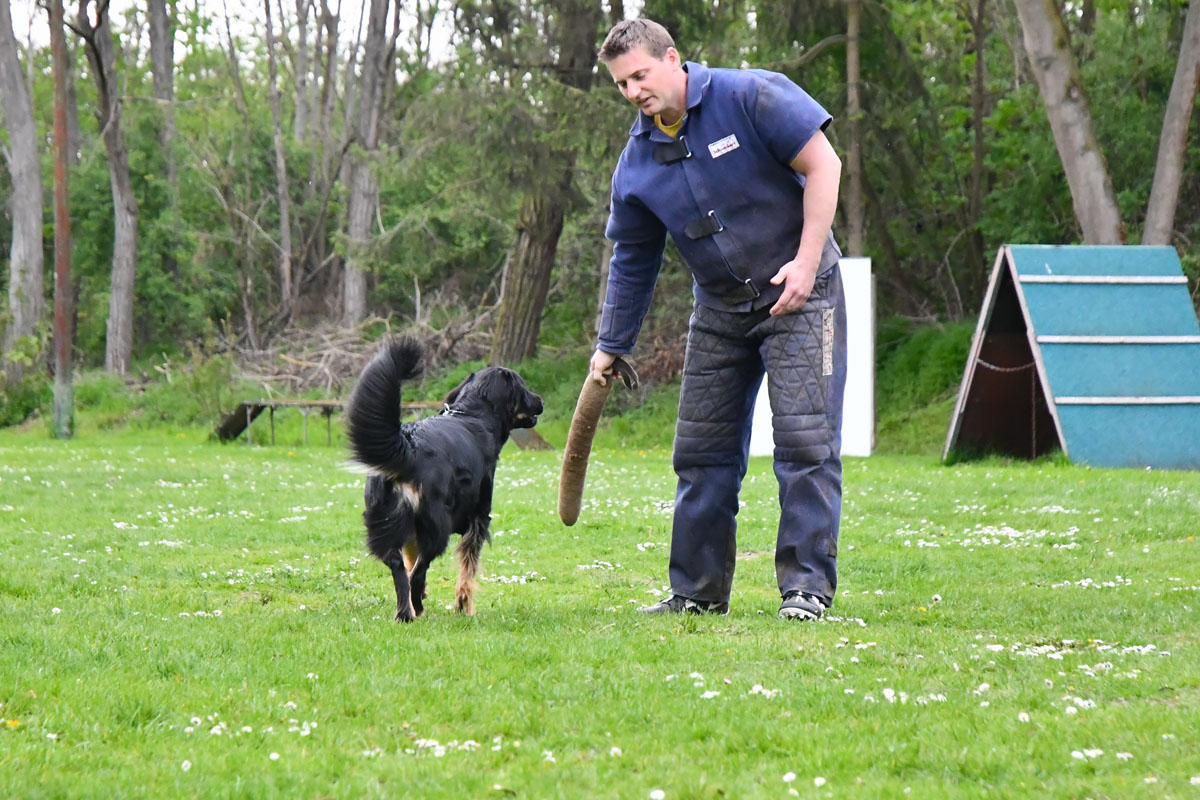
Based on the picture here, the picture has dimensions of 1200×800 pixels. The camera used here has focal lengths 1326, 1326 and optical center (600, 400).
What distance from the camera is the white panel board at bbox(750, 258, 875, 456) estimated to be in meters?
18.9

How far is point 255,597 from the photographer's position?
6.92 metres

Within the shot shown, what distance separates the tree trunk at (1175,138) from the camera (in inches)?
750

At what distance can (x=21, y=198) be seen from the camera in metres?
31.4

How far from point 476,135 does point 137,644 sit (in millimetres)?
17621

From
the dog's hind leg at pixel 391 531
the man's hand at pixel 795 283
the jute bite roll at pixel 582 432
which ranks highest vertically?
the man's hand at pixel 795 283

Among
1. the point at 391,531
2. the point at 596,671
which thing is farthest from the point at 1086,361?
the point at 596,671

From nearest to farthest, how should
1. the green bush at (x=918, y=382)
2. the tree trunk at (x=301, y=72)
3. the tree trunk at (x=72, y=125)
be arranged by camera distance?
1. the green bush at (x=918, y=382)
2. the tree trunk at (x=72, y=125)
3. the tree trunk at (x=301, y=72)

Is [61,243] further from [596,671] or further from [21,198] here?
[596,671]

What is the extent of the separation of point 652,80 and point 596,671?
2499 mm

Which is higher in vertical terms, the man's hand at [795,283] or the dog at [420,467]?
the man's hand at [795,283]

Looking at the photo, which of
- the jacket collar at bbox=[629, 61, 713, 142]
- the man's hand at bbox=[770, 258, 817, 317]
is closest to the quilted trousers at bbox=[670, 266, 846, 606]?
the man's hand at bbox=[770, 258, 817, 317]

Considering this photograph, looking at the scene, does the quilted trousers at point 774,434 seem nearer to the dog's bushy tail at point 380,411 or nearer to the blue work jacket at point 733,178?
the blue work jacket at point 733,178

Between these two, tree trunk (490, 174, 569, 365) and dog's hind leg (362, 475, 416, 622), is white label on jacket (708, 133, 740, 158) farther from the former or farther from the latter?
tree trunk (490, 174, 569, 365)

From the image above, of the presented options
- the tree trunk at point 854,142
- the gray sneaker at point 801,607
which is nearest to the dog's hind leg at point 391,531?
the gray sneaker at point 801,607
